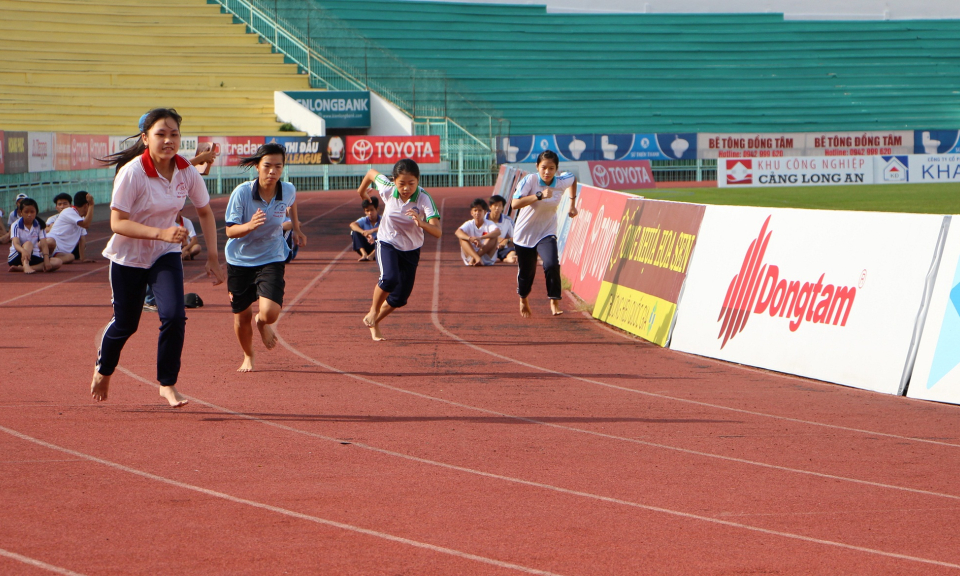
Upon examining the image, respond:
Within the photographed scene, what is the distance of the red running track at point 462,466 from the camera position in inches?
175

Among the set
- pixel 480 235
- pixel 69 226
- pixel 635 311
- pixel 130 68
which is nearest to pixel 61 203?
pixel 69 226

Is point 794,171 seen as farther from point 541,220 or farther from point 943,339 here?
point 943,339

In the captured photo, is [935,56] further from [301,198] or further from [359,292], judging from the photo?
[359,292]

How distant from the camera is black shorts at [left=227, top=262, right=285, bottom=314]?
8.30m

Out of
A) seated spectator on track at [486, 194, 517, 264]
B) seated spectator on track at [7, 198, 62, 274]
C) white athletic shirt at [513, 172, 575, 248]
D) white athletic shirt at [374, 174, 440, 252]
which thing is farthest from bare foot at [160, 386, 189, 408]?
seated spectator on track at [486, 194, 517, 264]

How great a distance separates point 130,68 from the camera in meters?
46.2

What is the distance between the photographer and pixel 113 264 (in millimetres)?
6648

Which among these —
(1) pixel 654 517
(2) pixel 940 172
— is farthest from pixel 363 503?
(2) pixel 940 172

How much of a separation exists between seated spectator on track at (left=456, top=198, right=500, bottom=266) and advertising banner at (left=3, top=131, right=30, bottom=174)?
13.5 metres

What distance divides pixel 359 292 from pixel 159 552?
10449 millimetres

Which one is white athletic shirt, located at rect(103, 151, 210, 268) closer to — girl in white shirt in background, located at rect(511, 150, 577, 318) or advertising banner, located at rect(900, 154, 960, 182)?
girl in white shirt in background, located at rect(511, 150, 577, 318)

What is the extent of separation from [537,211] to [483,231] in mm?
5847

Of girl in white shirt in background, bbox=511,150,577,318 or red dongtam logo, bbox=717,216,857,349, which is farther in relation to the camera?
girl in white shirt in background, bbox=511,150,577,318

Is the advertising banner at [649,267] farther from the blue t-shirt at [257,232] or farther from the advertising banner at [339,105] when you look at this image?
the advertising banner at [339,105]
